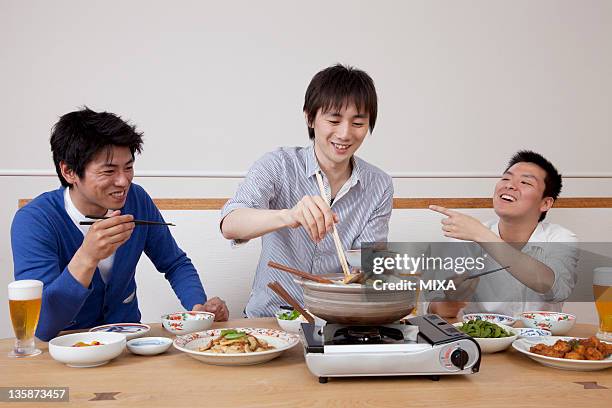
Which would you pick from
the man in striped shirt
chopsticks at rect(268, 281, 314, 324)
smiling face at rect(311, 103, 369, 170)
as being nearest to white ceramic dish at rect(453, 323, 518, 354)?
chopsticks at rect(268, 281, 314, 324)

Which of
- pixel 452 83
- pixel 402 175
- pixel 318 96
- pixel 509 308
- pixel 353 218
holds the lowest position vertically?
pixel 509 308

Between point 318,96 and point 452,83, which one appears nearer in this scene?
point 318,96

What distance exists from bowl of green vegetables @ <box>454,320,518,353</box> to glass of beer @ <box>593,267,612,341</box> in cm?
25

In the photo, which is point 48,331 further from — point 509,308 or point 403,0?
point 403,0

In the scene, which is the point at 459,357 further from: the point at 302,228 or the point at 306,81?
the point at 306,81

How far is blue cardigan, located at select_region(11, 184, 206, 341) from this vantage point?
5.37 ft

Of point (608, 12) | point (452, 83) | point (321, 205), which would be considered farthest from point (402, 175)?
point (321, 205)

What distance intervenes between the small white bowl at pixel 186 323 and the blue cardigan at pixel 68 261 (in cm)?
24

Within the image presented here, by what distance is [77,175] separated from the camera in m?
1.98

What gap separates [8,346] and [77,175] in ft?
2.13

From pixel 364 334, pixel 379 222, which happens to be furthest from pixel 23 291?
pixel 379 222

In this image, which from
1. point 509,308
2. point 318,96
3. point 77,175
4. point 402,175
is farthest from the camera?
point 402,175

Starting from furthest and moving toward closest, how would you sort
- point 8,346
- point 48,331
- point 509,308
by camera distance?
point 509,308, point 48,331, point 8,346

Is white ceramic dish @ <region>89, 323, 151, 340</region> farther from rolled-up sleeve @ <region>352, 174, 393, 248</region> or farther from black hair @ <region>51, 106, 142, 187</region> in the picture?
rolled-up sleeve @ <region>352, 174, 393, 248</region>
